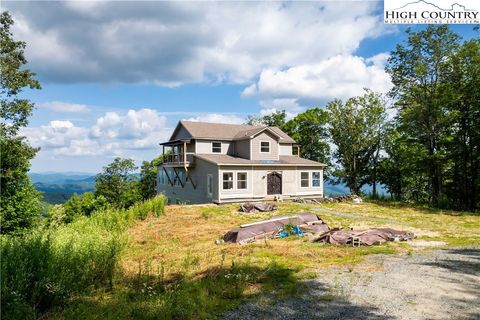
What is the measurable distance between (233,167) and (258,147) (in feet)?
13.4

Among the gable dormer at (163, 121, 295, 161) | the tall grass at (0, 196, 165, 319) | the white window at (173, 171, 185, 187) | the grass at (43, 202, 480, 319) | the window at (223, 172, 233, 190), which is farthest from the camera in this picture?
the white window at (173, 171, 185, 187)

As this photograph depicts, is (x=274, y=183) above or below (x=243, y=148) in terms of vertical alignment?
below

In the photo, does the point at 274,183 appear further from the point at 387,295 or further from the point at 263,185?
the point at 387,295

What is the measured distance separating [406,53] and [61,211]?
39663 millimetres

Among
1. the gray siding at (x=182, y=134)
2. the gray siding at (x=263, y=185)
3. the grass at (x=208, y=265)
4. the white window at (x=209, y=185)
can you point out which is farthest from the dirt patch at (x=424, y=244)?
the gray siding at (x=182, y=134)

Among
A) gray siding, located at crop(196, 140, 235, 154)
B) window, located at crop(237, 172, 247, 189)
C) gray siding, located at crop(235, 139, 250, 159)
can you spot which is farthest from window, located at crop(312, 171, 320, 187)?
gray siding, located at crop(196, 140, 235, 154)

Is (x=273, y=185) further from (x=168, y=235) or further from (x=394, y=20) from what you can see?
(x=394, y=20)

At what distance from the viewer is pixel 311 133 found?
43250mm

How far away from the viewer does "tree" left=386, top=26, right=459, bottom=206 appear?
85.4 feet

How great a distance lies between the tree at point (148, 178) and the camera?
5288cm

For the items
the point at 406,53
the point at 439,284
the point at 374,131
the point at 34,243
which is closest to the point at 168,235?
the point at 34,243

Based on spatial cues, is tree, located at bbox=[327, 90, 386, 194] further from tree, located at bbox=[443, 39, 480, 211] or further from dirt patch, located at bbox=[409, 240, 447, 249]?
dirt patch, located at bbox=[409, 240, 447, 249]

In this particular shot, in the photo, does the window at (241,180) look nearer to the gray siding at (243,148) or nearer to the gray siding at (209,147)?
the gray siding at (243,148)

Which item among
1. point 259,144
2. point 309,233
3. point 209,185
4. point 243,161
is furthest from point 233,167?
point 309,233
